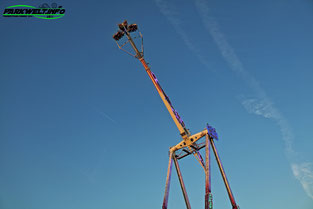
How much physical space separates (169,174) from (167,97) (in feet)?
30.0

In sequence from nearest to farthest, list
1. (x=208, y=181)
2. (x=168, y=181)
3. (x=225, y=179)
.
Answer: (x=208, y=181)
(x=225, y=179)
(x=168, y=181)

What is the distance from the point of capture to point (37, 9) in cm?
2670

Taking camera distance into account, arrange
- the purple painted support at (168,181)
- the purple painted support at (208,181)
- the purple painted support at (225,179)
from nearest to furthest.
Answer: the purple painted support at (208,181) → the purple painted support at (225,179) → the purple painted support at (168,181)

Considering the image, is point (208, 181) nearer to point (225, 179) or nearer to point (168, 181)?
point (225, 179)

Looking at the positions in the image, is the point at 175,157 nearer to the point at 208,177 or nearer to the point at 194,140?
the point at 194,140

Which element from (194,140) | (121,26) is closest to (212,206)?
(194,140)

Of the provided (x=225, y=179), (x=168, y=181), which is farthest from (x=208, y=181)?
(x=168, y=181)

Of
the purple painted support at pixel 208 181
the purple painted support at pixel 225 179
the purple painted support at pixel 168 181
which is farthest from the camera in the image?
the purple painted support at pixel 168 181

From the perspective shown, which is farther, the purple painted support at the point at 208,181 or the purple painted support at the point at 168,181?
the purple painted support at the point at 168,181

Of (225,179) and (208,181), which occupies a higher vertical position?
(208,181)

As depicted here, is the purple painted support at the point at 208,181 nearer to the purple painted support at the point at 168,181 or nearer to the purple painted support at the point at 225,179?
the purple painted support at the point at 225,179

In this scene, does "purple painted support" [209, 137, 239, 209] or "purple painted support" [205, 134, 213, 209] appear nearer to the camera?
"purple painted support" [205, 134, 213, 209]

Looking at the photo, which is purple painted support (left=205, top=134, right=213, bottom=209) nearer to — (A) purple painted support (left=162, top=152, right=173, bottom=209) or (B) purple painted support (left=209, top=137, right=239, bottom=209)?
(B) purple painted support (left=209, top=137, right=239, bottom=209)

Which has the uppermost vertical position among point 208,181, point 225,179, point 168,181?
point 168,181
